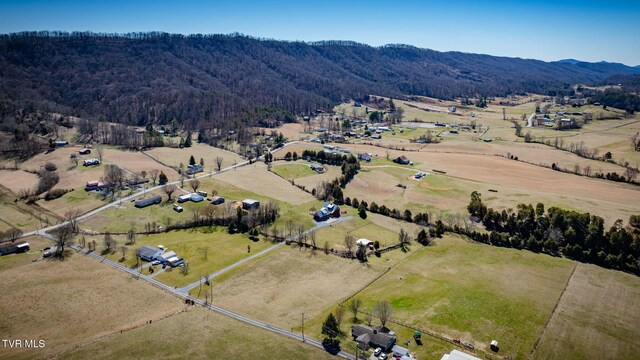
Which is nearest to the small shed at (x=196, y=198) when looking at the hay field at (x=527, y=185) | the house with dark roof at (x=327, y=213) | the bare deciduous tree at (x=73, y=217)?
the bare deciduous tree at (x=73, y=217)

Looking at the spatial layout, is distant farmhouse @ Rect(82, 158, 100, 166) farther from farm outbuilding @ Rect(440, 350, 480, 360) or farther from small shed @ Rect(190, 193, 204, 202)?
farm outbuilding @ Rect(440, 350, 480, 360)

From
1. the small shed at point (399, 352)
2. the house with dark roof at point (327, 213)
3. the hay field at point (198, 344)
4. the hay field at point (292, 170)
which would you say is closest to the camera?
the hay field at point (198, 344)

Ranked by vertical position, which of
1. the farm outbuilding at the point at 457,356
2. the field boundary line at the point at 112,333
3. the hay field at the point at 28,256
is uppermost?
the hay field at the point at 28,256

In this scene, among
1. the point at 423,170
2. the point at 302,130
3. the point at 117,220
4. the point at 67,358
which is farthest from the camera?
the point at 302,130

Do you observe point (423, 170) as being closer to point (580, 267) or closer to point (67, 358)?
point (580, 267)

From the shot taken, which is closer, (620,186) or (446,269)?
(446,269)

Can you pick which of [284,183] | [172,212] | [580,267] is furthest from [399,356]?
[284,183]

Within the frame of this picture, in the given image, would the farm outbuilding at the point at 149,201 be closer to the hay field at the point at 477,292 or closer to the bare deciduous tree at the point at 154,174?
the bare deciduous tree at the point at 154,174

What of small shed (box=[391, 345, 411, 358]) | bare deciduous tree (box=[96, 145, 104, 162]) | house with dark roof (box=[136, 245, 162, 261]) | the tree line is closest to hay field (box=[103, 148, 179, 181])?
bare deciduous tree (box=[96, 145, 104, 162])
